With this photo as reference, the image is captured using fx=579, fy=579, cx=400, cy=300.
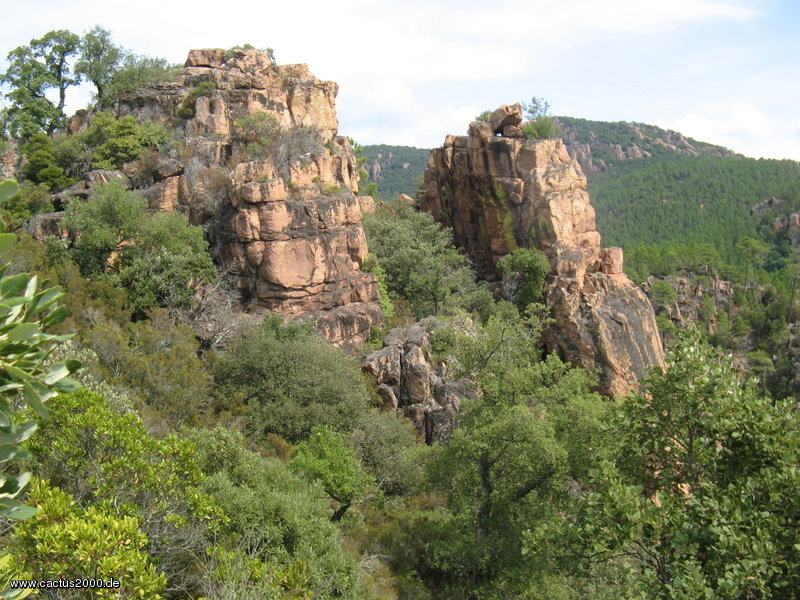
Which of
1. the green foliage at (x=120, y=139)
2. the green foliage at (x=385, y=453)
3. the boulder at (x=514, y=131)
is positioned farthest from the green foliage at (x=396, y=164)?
the green foliage at (x=385, y=453)

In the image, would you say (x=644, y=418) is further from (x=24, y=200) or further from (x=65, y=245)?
(x=24, y=200)

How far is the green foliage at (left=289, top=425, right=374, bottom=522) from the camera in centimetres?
1548

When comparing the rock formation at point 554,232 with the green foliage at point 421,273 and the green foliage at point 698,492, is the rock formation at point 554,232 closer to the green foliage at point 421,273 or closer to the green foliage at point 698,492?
the green foliage at point 421,273

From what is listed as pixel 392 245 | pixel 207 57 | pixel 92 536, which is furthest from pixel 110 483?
pixel 207 57

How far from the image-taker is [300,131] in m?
29.0

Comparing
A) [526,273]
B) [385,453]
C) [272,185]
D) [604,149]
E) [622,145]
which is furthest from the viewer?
[604,149]

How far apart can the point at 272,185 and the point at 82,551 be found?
67.8ft

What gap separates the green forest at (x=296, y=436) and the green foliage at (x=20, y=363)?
19 mm

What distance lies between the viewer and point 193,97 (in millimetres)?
29828

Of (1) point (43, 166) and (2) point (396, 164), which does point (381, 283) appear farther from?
(2) point (396, 164)

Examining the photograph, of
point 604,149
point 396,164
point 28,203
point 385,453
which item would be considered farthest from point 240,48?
point 604,149

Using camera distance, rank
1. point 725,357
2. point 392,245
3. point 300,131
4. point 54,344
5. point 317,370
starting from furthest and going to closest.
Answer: point 392,245 < point 300,131 < point 317,370 < point 725,357 < point 54,344

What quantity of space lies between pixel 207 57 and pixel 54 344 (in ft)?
113

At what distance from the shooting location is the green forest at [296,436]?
22.7 feet
